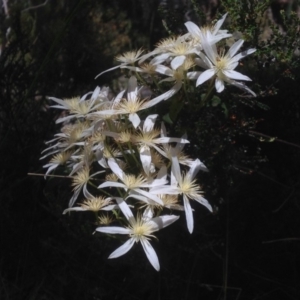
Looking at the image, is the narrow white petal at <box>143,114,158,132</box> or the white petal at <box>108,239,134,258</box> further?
the narrow white petal at <box>143,114,158,132</box>

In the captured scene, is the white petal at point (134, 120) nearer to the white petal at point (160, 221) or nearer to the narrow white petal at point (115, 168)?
the narrow white petal at point (115, 168)

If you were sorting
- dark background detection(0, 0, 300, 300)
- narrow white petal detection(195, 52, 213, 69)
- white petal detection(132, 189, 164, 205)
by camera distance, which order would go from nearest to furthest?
1. white petal detection(132, 189, 164, 205)
2. narrow white petal detection(195, 52, 213, 69)
3. dark background detection(0, 0, 300, 300)

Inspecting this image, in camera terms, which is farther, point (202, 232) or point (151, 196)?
point (202, 232)

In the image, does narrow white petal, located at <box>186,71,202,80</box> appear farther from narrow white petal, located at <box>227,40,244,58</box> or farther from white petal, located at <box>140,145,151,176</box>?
white petal, located at <box>140,145,151,176</box>

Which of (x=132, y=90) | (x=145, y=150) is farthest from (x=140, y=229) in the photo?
(x=132, y=90)

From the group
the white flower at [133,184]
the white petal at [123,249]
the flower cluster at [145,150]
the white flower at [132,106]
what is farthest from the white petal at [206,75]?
the white petal at [123,249]

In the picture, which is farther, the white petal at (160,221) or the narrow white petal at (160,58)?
the narrow white petal at (160,58)

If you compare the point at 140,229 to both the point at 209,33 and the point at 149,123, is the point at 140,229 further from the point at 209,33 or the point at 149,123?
the point at 209,33

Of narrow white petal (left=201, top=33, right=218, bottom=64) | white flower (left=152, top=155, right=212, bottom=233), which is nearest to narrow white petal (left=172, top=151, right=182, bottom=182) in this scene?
white flower (left=152, top=155, right=212, bottom=233)
